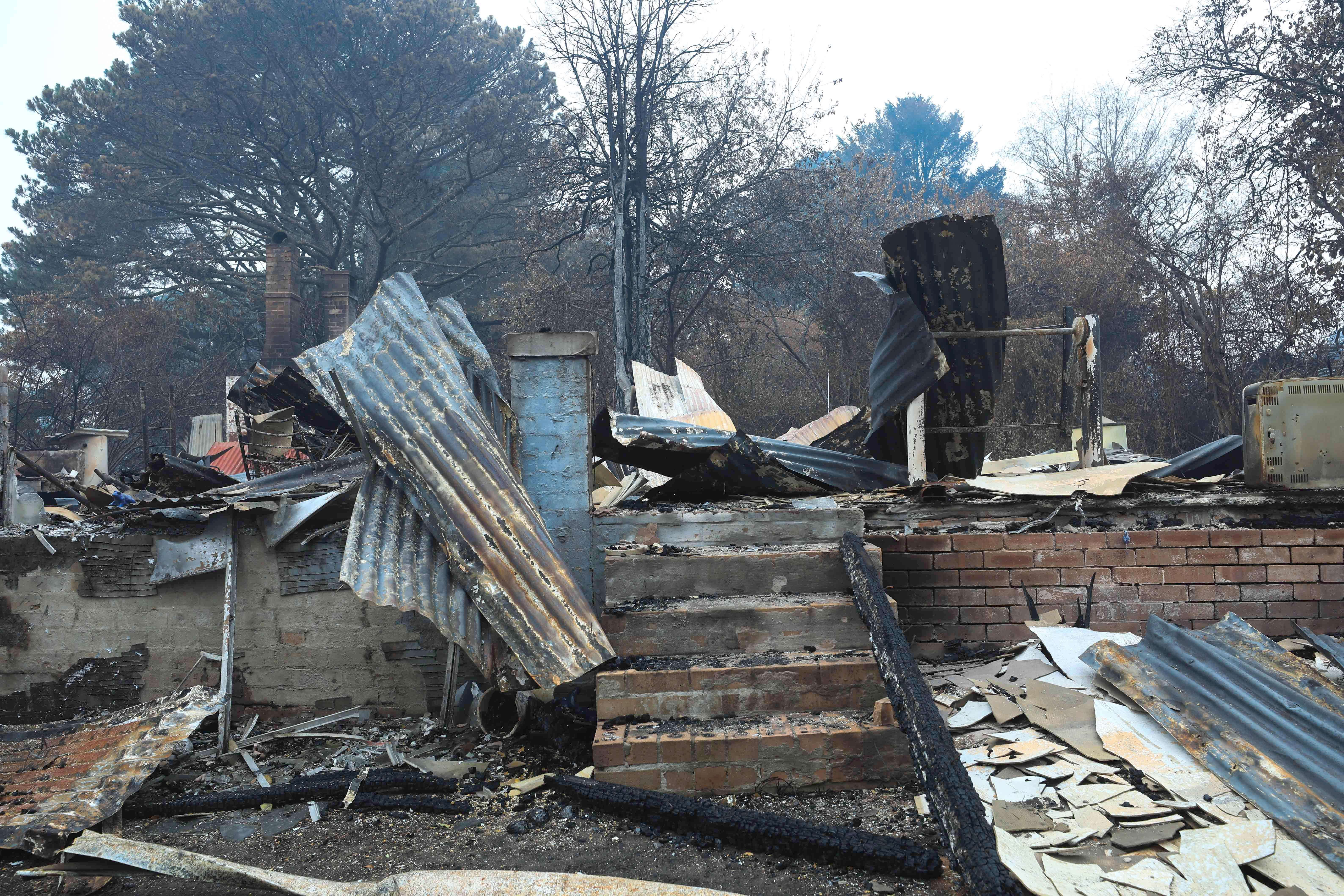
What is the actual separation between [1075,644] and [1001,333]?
8.15 ft

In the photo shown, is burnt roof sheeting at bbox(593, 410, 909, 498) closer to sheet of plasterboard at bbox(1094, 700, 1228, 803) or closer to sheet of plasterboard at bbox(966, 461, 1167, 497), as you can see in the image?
sheet of plasterboard at bbox(966, 461, 1167, 497)

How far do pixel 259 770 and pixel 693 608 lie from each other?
7.52ft

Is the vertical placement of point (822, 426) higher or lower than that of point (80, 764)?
higher

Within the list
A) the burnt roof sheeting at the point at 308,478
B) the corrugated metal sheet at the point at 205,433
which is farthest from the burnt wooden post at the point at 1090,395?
the corrugated metal sheet at the point at 205,433

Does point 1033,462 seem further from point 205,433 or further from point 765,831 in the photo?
point 205,433

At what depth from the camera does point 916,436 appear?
5.44 m

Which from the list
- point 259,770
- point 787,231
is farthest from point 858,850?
point 787,231

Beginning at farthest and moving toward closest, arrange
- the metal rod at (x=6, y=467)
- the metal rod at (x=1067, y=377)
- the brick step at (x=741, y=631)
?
the metal rod at (x=1067, y=377) < the metal rod at (x=6, y=467) < the brick step at (x=741, y=631)

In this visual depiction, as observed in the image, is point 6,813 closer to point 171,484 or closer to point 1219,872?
point 171,484

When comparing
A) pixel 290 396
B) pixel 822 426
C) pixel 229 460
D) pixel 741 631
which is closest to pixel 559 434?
pixel 741 631

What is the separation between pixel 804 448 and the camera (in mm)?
5691

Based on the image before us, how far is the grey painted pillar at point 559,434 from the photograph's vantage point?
4.26 meters

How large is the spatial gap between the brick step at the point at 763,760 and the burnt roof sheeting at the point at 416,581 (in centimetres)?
58

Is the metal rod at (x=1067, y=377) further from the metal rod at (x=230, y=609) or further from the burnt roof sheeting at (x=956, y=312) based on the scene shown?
the metal rod at (x=230, y=609)
